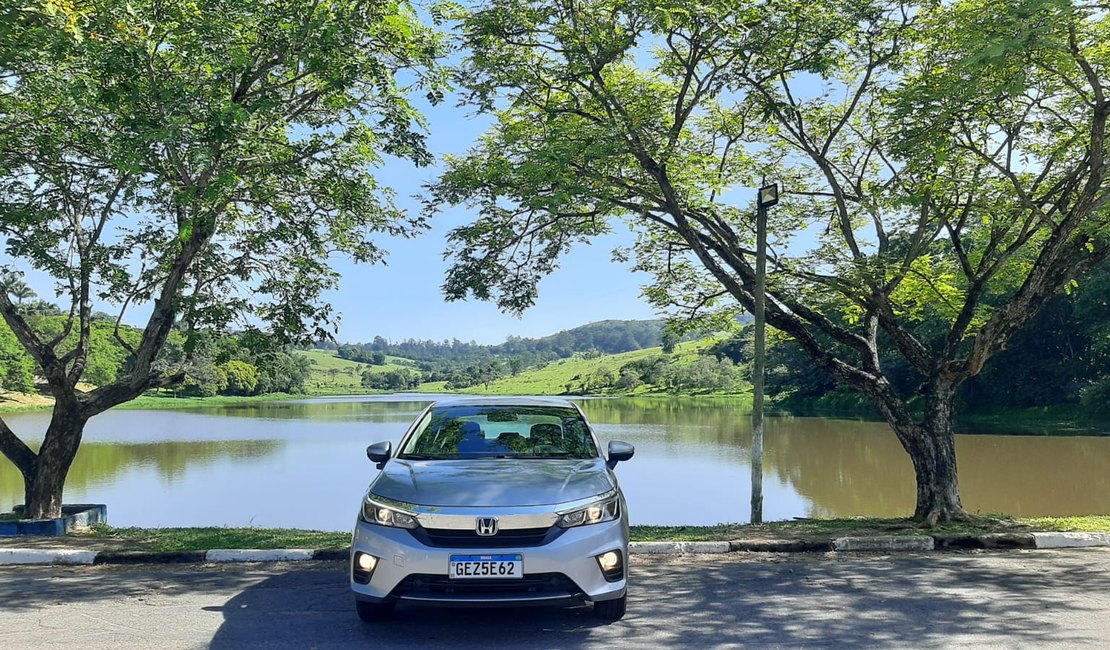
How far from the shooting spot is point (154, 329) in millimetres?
10445

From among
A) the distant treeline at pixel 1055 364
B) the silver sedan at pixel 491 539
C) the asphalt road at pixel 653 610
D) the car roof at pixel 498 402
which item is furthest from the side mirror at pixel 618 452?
the distant treeline at pixel 1055 364

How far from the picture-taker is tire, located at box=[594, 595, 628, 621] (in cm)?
490

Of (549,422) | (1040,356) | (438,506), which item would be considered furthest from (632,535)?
(1040,356)

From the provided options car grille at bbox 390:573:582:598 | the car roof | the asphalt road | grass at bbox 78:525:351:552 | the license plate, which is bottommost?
grass at bbox 78:525:351:552

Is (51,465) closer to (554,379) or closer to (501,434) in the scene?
(501,434)

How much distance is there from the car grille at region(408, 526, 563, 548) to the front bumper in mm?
38

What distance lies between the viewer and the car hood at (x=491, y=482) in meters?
4.62

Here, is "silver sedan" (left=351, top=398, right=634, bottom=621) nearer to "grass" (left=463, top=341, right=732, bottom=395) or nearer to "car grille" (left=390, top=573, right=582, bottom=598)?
"car grille" (left=390, top=573, right=582, bottom=598)

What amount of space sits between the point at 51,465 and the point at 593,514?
8.92 m

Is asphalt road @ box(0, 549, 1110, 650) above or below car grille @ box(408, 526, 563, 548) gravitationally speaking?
below

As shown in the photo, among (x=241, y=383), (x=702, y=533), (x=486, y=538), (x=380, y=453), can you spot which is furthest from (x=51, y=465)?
(x=241, y=383)

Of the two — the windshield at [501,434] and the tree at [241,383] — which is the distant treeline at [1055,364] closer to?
the windshield at [501,434]

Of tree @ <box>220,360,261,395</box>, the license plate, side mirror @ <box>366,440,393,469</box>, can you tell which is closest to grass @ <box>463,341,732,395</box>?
tree @ <box>220,360,261,395</box>

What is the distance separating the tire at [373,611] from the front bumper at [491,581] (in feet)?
0.76
